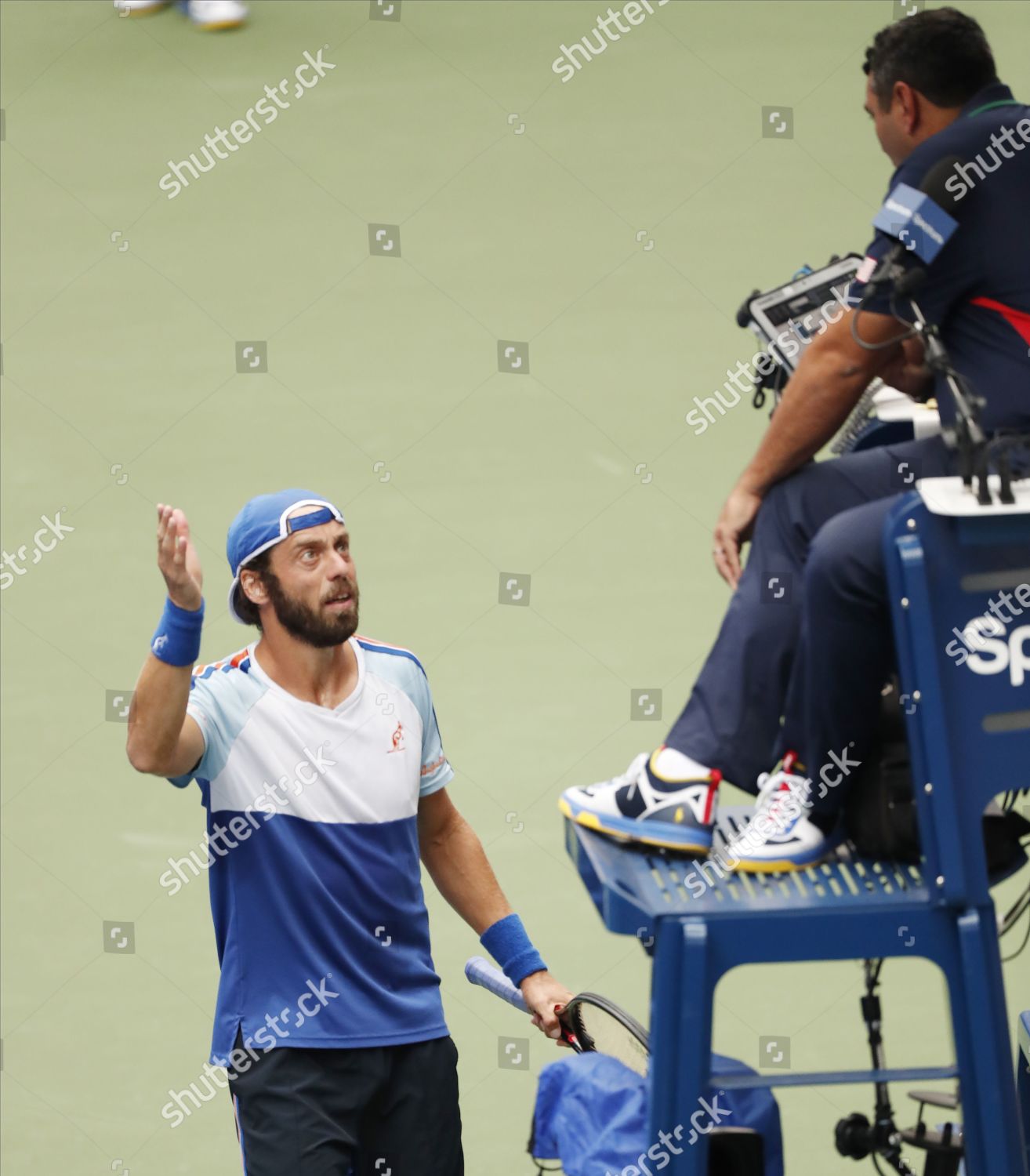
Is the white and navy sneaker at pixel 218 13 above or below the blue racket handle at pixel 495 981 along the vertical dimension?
above

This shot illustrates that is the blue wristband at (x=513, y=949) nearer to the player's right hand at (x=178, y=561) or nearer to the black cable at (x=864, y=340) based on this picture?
the player's right hand at (x=178, y=561)

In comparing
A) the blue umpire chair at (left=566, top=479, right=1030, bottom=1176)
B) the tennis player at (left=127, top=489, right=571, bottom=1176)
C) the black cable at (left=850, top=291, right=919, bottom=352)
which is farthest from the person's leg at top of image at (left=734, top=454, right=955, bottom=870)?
the tennis player at (left=127, top=489, right=571, bottom=1176)

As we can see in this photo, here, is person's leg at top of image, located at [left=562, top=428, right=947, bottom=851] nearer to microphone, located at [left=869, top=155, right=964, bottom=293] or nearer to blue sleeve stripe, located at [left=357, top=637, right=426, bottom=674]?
microphone, located at [left=869, top=155, right=964, bottom=293]

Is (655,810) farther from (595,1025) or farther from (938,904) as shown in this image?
(595,1025)

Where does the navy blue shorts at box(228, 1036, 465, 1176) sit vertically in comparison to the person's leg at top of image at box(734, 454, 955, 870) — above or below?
below

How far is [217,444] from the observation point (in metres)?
7.92

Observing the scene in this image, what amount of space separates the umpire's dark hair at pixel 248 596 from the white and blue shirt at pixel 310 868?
0.14 metres

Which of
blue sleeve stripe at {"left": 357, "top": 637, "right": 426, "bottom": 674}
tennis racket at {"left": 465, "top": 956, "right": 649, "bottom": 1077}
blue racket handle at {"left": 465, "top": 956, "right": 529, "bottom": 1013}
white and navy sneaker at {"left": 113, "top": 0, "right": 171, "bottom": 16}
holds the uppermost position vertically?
white and navy sneaker at {"left": 113, "top": 0, "right": 171, "bottom": 16}

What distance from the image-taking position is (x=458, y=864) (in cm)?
420

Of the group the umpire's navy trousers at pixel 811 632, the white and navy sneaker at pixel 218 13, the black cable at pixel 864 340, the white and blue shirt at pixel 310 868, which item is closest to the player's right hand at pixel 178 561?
the white and blue shirt at pixel 310 868

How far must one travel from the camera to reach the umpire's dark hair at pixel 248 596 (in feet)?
13.1

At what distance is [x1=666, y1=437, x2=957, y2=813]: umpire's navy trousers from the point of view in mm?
2986

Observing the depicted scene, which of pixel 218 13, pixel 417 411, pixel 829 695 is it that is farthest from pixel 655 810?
pixel 218 13

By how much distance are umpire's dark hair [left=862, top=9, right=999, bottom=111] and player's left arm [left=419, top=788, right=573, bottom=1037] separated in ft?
5.68
